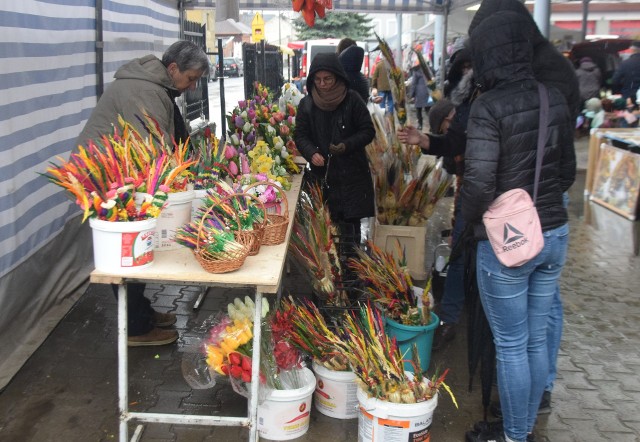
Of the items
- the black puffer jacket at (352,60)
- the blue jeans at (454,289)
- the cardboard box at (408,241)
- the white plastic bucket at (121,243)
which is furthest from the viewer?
the black puffer jacket at (352,60)

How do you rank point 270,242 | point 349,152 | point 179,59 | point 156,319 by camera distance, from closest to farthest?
point 270,242 < point 179,59 < point 156,319 < point 349,152

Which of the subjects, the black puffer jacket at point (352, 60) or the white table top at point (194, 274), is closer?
the white table top at point (194, 274)

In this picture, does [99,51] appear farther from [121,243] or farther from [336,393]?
[336,393]

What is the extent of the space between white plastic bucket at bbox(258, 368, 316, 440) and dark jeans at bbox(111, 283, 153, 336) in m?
1.14

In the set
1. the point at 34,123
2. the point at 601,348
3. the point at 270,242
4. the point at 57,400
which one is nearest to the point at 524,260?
the point at 270,242

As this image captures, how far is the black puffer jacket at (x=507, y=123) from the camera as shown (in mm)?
2410

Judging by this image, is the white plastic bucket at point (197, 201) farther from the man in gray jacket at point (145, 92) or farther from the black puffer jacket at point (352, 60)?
the black puffer jacket at point (352, 60)

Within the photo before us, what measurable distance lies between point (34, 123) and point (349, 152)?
6.32ft

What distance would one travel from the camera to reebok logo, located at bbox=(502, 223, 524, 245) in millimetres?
2457

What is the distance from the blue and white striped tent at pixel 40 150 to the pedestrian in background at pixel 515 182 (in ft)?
7.90

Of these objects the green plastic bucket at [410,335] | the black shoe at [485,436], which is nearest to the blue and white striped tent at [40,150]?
the green plastic bucket at [410,335]

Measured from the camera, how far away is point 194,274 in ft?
8.02

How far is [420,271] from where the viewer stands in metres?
4.86

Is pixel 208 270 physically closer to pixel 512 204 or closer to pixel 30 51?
pixel 512 204
